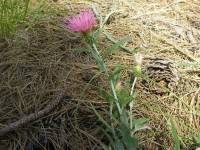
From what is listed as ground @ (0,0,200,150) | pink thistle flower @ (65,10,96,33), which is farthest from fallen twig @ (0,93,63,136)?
pink thistle flower @ (65,10,96,33)

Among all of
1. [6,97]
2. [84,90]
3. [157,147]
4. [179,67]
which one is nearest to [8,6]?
[6,97]

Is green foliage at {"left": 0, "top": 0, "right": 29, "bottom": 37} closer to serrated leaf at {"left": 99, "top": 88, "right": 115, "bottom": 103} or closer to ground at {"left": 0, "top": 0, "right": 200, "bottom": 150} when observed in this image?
ground at {"left": 0, "top": 0, "right": 200, "bottom": 150}

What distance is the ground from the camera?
1.46 metres

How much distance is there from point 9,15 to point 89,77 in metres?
0.48

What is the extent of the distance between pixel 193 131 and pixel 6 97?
2.12 feet

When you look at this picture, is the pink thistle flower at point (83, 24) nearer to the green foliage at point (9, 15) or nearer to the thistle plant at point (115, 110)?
the thistle plant at point (115, 110)

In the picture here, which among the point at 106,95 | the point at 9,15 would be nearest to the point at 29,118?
the point at 106,95

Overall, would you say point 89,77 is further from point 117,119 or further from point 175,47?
point 175,47

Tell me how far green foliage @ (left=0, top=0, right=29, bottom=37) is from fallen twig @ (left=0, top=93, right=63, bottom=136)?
1.56 feet

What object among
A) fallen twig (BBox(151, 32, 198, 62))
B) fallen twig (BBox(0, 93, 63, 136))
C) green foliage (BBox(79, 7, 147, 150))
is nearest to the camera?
green foliage (BBox(79, 7, 147, 150))

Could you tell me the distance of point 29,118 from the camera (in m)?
1.48

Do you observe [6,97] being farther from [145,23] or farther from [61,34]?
[145,23]

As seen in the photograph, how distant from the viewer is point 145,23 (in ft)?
6.34

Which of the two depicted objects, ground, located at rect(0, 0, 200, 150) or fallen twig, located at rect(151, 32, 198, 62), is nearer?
ground, located at rect(0, 0, 200, 150)
